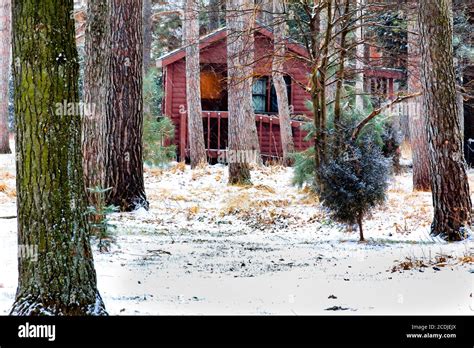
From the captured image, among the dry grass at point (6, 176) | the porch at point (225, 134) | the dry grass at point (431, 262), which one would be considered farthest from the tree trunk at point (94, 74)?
the porch at point (225, 134)

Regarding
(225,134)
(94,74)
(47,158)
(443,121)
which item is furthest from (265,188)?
A: (47,158)

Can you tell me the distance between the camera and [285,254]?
31.2ft

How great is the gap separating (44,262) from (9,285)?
75.0 inches

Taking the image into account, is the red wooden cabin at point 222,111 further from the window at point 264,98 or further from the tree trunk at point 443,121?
the tree trunk at point 443,121

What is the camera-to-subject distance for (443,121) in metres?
10.1

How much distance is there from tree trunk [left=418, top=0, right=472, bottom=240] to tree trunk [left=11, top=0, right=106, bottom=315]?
251 inches

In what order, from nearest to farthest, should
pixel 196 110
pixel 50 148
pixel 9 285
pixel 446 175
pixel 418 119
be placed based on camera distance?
pixel 50 148
pixel 9 285
pixel 446 175
pixel 418 119
pixel 196 110

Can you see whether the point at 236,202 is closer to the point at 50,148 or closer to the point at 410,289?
the point at 410,289

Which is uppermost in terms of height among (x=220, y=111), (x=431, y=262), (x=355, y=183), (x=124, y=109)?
(x=220, y=111)

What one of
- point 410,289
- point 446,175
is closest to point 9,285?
point 410,289

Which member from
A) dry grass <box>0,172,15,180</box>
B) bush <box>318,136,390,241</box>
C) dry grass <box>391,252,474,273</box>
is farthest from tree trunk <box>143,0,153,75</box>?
dry grass <box>391,252,474,273</box>

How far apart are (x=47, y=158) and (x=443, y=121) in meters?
6.69

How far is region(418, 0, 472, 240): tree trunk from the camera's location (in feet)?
33.1

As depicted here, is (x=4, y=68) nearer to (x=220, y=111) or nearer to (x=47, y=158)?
(x=220, y=111)
